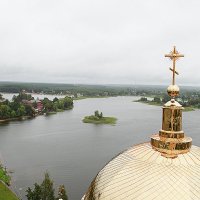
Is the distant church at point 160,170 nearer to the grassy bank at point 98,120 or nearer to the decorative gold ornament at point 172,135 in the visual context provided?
the decorative gold ornament at point 172,135

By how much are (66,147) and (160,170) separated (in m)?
17.4

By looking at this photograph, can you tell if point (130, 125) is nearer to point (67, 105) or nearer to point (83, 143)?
point (83, 143)

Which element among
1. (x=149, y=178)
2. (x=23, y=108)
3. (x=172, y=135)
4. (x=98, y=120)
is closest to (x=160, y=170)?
(x=149, y=178)

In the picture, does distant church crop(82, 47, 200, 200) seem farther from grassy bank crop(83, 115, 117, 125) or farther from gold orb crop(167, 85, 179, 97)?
grassy bank crop(83, 115, 117, 125)

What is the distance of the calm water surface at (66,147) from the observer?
1452 centimetres

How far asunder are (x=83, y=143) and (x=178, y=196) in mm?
18636

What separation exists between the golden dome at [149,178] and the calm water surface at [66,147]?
9.30 meters

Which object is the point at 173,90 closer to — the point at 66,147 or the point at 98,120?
the point at 66,147

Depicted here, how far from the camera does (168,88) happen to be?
3686 millimetres

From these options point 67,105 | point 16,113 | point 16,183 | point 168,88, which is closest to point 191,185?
point 168,88

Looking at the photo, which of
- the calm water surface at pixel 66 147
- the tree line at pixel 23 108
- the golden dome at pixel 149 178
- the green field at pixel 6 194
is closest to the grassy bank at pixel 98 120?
the calm water surface at pixel 66 147

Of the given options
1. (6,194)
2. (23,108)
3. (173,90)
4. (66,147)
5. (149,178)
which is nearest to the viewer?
(149,178)

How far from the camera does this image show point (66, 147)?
20.2m

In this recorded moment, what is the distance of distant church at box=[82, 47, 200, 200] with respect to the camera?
3.05 metres
